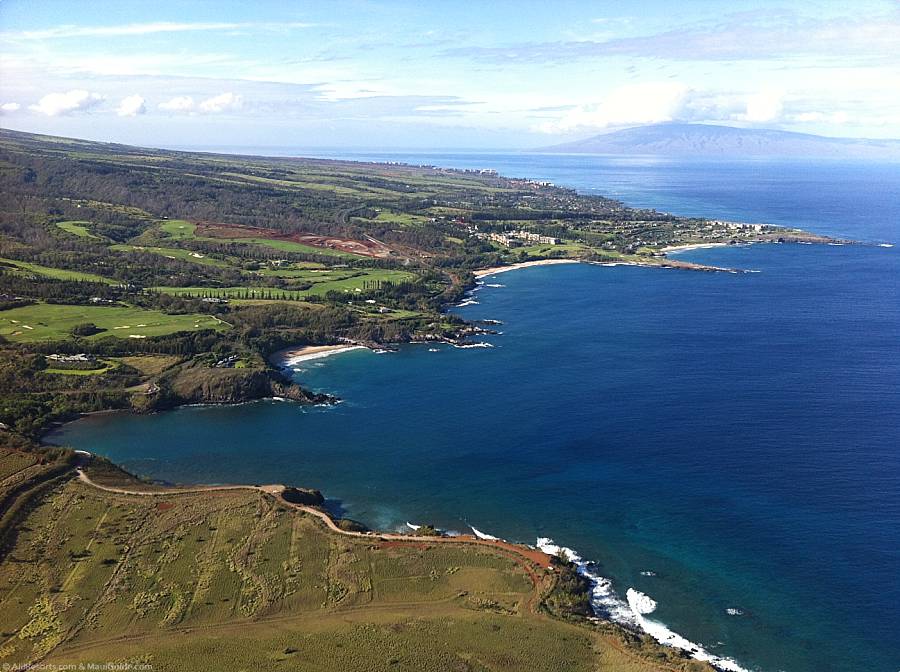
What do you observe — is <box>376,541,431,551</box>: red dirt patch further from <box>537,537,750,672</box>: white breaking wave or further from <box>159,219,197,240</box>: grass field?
<box>159,219,197,240</box>: grass field

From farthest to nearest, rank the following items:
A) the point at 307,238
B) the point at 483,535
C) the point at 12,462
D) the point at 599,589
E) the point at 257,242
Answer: the point at 307,238
the point at 257,242
the point at 12,462
the point at 483,535
the point at 599,589

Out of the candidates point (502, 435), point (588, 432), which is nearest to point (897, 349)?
point (588, 432)

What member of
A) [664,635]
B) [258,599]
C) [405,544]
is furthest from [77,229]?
[664,635]

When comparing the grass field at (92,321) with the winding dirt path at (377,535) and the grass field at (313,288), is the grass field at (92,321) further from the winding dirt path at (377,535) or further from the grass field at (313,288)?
the winding dirt path at (377,535)

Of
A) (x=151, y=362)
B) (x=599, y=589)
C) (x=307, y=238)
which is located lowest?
(x=599, y=589)

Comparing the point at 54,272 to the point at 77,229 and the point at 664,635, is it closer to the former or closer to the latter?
the point at 77,229

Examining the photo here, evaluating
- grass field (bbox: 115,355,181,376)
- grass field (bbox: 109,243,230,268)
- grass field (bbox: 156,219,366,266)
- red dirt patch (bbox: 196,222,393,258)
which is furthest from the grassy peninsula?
red dirt patch (bbox: 196,222,393,258)

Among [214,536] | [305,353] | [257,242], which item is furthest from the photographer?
[257,242]
